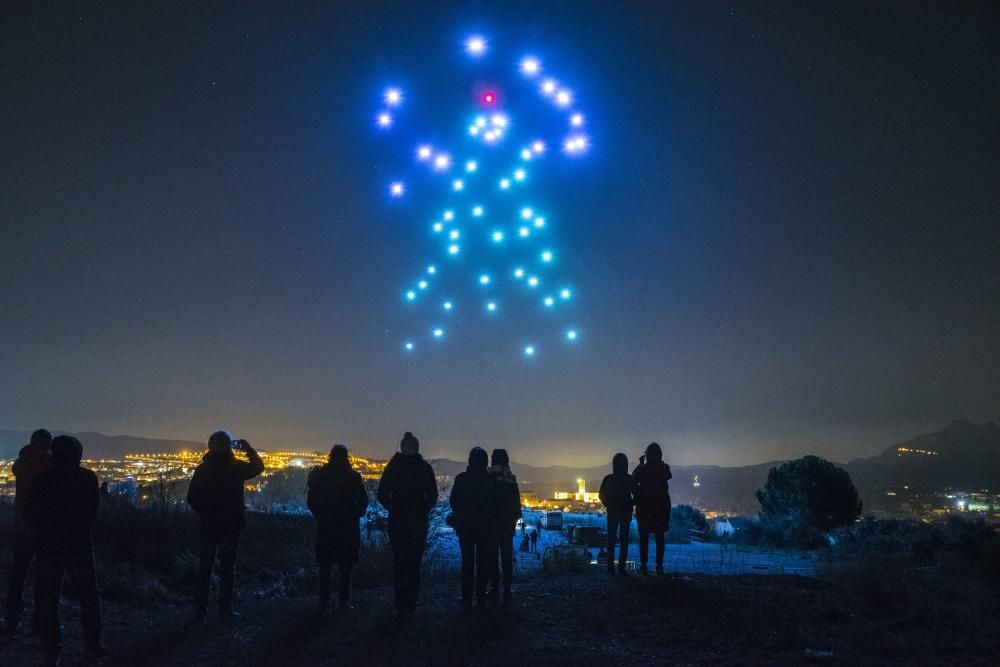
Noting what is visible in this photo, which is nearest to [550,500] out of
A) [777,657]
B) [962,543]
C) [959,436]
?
[962,543]

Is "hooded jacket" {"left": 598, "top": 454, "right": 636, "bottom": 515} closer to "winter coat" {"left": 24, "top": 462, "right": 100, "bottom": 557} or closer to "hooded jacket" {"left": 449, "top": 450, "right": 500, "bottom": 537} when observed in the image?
"hooded jacket" {"left": 449, "top": 450, "right": 500, "bottom": 537}

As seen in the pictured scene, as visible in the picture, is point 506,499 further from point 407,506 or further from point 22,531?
point 22,531

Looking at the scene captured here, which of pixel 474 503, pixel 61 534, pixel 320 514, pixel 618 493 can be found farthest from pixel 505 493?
pixel 61 534

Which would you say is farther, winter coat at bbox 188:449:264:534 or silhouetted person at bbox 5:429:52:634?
winter coat at bbox 188:449:264:534

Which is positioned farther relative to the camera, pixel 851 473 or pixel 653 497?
pixel 851 473

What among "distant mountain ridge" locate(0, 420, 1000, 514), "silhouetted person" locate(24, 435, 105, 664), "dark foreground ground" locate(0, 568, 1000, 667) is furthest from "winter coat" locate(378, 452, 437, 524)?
"distant mountain ridge" locate(0, 420, 1000, 514)
